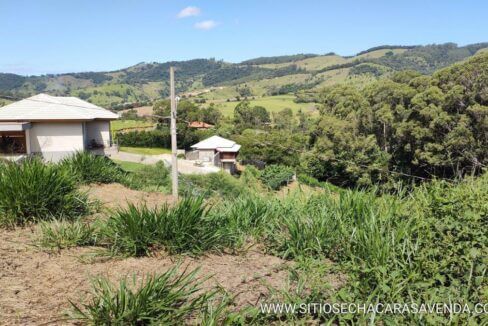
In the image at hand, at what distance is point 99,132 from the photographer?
75.3 ft

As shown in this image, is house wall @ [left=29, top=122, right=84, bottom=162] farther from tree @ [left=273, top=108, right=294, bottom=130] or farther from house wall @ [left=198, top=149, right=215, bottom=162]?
tree @ [left=273, top=108, right=294, bottom=130]

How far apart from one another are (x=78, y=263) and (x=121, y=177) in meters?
6.45

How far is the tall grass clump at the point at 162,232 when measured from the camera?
4.24m

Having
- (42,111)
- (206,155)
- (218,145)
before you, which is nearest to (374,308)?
(42,111)

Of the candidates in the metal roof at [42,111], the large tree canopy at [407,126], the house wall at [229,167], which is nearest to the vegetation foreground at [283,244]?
the metal roof at [42,111]

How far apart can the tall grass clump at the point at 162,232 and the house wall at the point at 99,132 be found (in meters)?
19.4

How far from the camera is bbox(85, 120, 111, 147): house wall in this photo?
888 inches

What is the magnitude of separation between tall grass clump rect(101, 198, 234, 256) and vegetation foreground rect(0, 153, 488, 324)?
0.04ft

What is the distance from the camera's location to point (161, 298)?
296 cm

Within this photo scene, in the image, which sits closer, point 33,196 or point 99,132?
point 33,196

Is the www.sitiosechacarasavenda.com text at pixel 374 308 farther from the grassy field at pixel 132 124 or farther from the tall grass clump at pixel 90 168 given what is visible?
the grassy field at pixel 132 124

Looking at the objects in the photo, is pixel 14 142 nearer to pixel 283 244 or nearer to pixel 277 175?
pixel 283 244

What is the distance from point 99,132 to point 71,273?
806 inches

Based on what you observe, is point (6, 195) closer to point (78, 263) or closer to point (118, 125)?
point (78, 263)
